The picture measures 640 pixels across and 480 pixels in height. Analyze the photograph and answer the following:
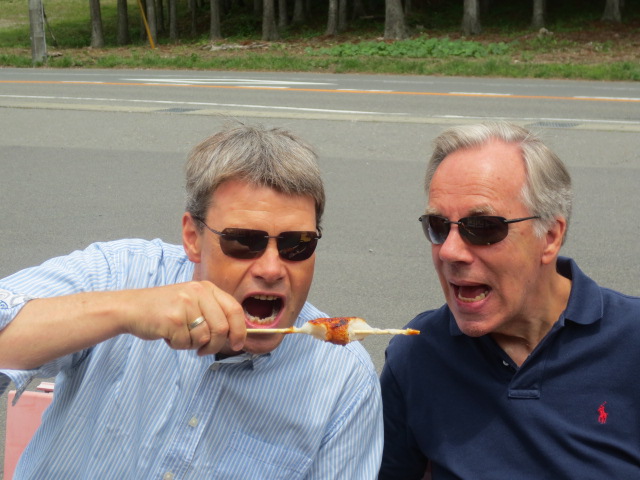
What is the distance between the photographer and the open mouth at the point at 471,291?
2.49 m

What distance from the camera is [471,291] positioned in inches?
98.7

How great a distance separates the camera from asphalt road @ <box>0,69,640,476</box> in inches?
259

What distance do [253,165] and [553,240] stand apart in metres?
0.94

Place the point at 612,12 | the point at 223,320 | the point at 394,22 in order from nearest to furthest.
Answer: the point at 223,320 → the point at 394,22 → the point at 612,12

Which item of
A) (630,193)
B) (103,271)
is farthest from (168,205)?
(103,271)

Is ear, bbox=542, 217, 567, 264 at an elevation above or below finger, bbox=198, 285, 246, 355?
below

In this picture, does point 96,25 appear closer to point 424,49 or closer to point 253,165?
point 424,49

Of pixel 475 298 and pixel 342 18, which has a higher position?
pixel 475 298

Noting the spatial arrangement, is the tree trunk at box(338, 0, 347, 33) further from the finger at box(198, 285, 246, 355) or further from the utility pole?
the finger at box(198, 285, 246, 355)

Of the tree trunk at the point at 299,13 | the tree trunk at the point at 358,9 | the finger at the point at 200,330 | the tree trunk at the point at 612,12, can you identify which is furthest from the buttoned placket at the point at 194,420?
the tree trunk at the point at 299,13

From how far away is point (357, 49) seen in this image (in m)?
26.5

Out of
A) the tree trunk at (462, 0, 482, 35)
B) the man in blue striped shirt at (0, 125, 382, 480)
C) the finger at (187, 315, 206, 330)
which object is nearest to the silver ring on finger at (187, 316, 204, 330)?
the finger at (187, 315, 206, 330)

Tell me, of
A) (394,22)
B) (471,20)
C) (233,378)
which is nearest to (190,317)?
(233,378)

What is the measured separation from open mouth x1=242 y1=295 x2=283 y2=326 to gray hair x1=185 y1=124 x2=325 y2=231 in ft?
0.91
